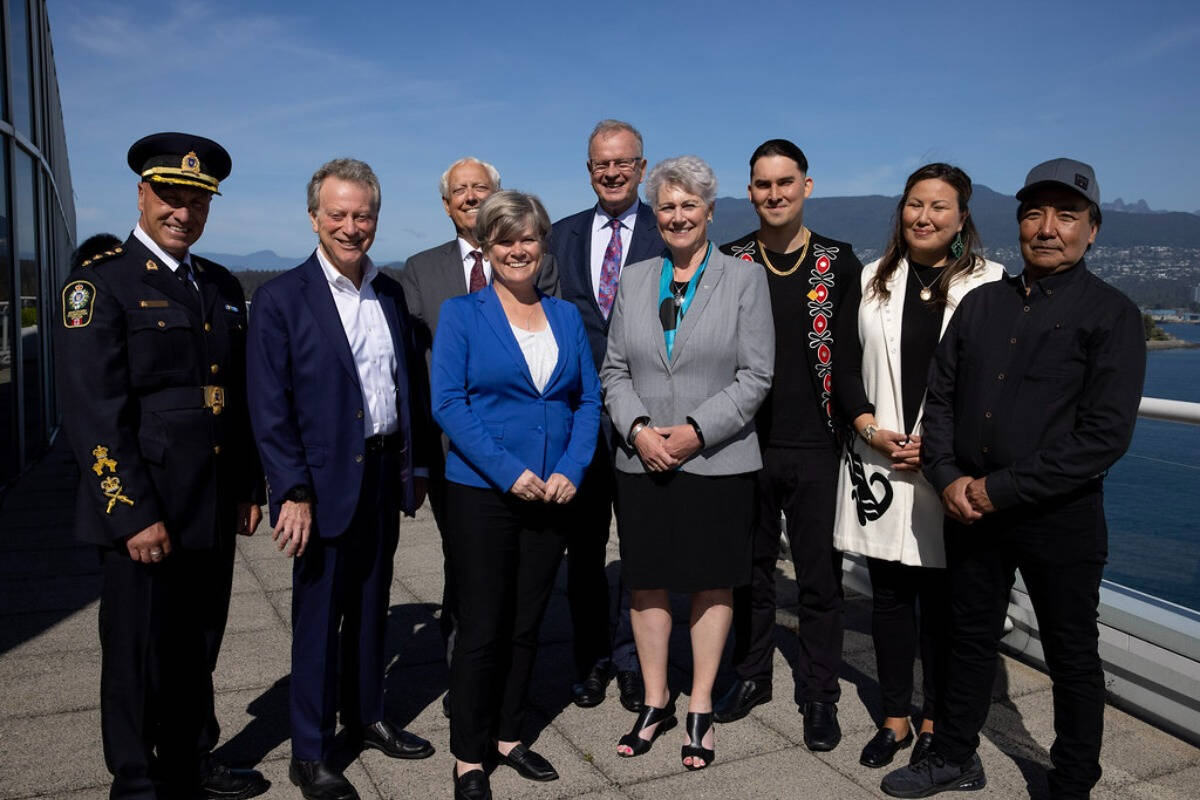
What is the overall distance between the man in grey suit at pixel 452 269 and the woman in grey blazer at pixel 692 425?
62 cm

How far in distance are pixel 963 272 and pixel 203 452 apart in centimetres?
247

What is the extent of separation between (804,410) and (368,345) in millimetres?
1534

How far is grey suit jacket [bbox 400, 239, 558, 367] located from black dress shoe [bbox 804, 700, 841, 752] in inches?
71.7

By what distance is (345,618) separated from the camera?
3145 mm

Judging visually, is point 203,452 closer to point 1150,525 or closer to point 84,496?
point 84,496

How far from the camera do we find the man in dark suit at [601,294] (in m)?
3.69

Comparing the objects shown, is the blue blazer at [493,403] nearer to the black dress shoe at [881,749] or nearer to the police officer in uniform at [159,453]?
the police officer in uniform at [159,453]

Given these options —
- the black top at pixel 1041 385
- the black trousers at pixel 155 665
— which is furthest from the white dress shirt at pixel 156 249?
the black top at pixel 1041 385

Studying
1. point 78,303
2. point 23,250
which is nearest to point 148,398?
point 78,303

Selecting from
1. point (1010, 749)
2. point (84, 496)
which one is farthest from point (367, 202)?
point (1010, 749)

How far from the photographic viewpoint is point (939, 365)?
2.97 metres

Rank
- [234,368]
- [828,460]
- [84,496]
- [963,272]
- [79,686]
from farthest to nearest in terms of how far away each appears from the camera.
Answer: [79,686]
[828,460]
[963,272]
[234,368]
[84,496]

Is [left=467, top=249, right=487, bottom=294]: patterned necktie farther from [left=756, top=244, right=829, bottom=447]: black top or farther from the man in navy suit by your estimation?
[left=756, top=244, right=829, bottom=447]: black top

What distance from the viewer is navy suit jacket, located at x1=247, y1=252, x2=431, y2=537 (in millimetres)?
2785
